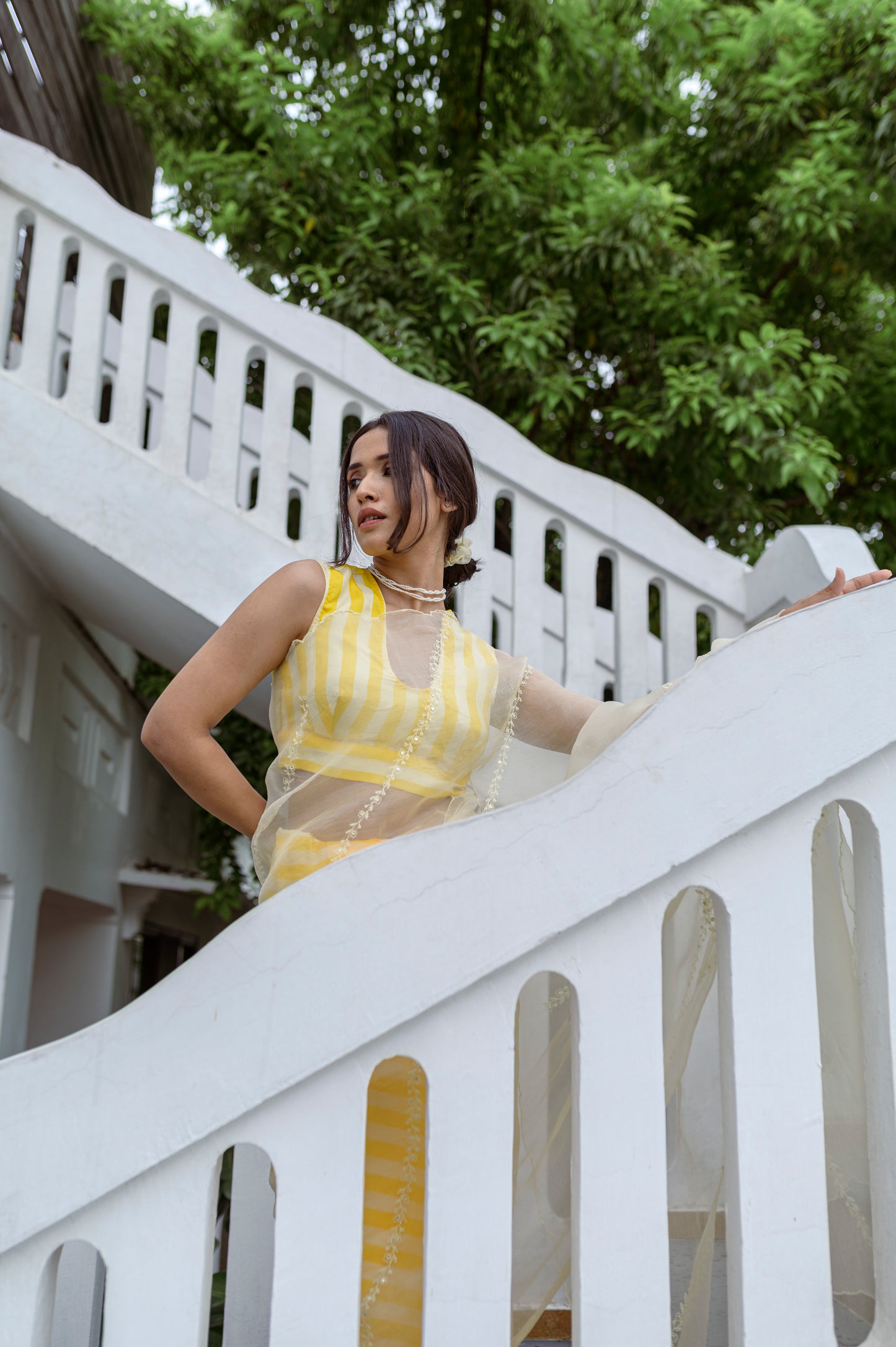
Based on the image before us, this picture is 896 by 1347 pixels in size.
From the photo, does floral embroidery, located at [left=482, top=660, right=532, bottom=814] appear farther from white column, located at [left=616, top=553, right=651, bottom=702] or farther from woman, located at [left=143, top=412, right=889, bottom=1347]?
white column, located at [left=616, top=553, right=651, bottom=702]

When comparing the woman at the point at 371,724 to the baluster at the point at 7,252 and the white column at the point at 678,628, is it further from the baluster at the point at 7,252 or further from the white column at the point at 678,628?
the baluster at the point at 7,252

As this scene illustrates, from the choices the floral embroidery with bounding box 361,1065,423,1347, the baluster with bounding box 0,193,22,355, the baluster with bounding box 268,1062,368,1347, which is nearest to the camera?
the baluster with bounding box 268,1062,368,1347

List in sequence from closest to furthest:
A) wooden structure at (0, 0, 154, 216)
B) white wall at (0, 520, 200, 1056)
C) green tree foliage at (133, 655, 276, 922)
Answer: white wall at (0, 520, 200, 1056) < wooden structure at (0, 0, 154, 216) < green tree foliage at (133, 655, 276, 922)

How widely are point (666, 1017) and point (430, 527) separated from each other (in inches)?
29.3

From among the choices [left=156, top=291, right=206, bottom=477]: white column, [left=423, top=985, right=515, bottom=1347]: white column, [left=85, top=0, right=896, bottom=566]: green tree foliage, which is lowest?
[left=423, top=985, right=515, bottom=1347]: white column

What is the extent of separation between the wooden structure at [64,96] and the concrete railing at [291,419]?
139cm

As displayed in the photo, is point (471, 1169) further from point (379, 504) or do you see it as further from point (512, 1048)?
point (379, 504)

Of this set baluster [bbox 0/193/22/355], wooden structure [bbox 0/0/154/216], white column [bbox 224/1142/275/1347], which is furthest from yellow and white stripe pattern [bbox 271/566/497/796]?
wooden structure [bbox 0/0/154/216]

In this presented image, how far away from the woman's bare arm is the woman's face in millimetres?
128

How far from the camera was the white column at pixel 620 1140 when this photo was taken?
1050mm

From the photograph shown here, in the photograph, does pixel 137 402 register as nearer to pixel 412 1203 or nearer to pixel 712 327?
pixel 412 1203

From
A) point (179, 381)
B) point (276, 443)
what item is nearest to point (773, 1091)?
point (276, 443)

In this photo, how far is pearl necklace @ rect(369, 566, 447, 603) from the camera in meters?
1.56

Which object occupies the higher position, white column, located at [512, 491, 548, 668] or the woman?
white column, located at [512, 491, 548, 668]
